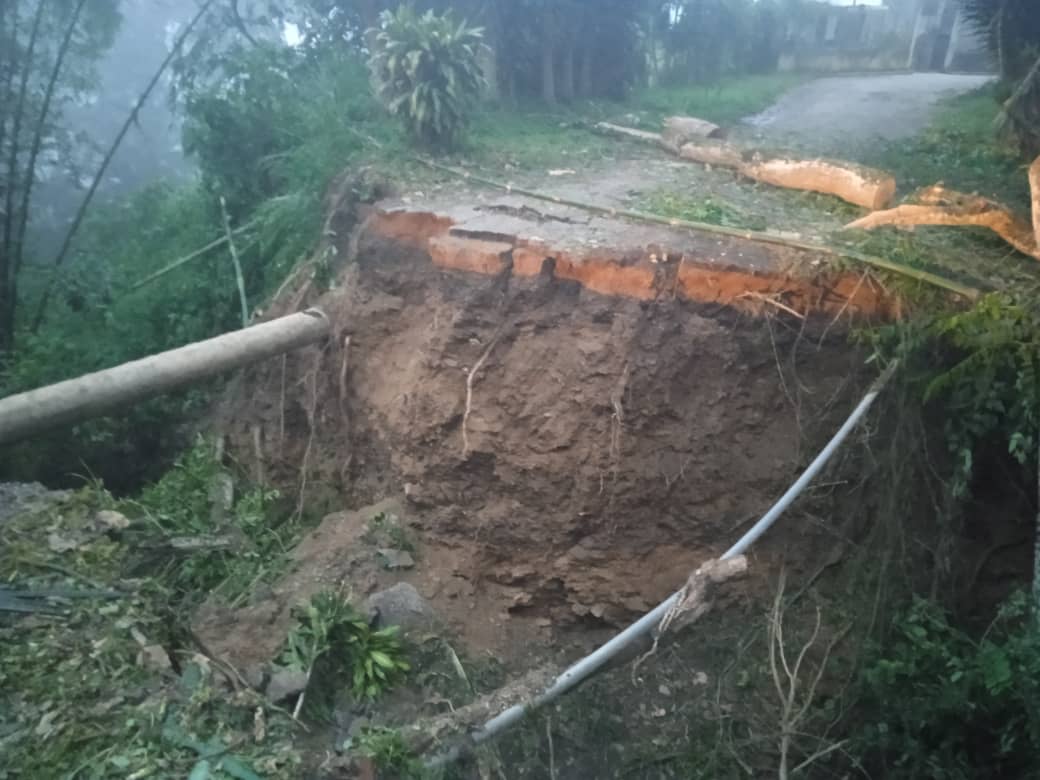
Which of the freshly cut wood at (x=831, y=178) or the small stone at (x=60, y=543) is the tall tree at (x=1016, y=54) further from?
the small stone at (x=60, y=543)

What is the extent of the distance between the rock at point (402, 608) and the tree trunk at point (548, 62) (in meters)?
6.68

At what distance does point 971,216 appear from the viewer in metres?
5.25

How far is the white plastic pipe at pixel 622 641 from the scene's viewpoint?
4103 mm

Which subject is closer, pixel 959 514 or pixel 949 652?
pixel 949 652

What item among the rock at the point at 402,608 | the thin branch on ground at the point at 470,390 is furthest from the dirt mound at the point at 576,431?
the rock at the point at 402,608

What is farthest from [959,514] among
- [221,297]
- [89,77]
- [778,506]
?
[89,77]

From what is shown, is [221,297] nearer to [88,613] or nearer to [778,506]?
[88,613]

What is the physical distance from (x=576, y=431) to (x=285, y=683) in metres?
2.22

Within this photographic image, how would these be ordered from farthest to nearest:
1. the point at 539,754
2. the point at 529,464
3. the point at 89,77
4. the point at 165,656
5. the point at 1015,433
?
the point at 89,77
the point at 529,464
the point at 539,754
the point at 1015,433
the point at 165,656

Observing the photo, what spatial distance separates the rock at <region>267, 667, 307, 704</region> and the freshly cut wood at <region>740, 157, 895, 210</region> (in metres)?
4.91

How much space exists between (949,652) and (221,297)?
22.7 feet

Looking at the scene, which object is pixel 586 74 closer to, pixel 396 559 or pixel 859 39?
pixel 859 39

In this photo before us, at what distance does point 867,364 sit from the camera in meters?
4.73

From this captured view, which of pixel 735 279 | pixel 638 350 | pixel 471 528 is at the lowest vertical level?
pixel 471 528
